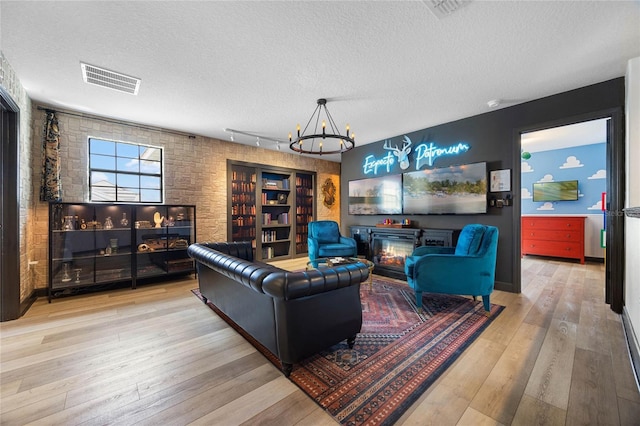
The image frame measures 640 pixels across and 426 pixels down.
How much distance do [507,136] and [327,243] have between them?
3.56 metres

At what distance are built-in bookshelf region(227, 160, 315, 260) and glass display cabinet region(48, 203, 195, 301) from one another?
48.6 inches

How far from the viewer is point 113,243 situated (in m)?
4.02

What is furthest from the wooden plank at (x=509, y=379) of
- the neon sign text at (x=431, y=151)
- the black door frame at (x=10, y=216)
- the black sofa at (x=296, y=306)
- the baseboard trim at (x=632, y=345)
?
the black door frame at (x=10, y=216)

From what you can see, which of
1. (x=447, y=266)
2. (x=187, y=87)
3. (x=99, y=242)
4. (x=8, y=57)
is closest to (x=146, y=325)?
(x=99, y=242)

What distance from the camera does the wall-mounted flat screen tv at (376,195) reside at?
16.5 feet

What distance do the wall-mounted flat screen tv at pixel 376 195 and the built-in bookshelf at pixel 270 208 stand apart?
162 centimetres

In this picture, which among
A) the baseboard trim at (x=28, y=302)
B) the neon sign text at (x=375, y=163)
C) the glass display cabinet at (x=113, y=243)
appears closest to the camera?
the baseboard trim at (x=28, y=302)

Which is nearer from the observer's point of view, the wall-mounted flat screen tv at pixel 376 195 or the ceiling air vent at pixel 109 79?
the ceiling air vent at pixel 109 79

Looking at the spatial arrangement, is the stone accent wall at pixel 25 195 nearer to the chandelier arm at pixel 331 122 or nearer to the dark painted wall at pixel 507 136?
the chandelier arm at pixel 331 122

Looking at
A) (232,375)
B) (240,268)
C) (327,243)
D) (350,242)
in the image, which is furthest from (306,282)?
(327,243)

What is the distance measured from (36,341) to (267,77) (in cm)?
348

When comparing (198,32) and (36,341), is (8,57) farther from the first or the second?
(36,341)

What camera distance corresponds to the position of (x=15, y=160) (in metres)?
2.82

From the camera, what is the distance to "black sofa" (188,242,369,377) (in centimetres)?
174
